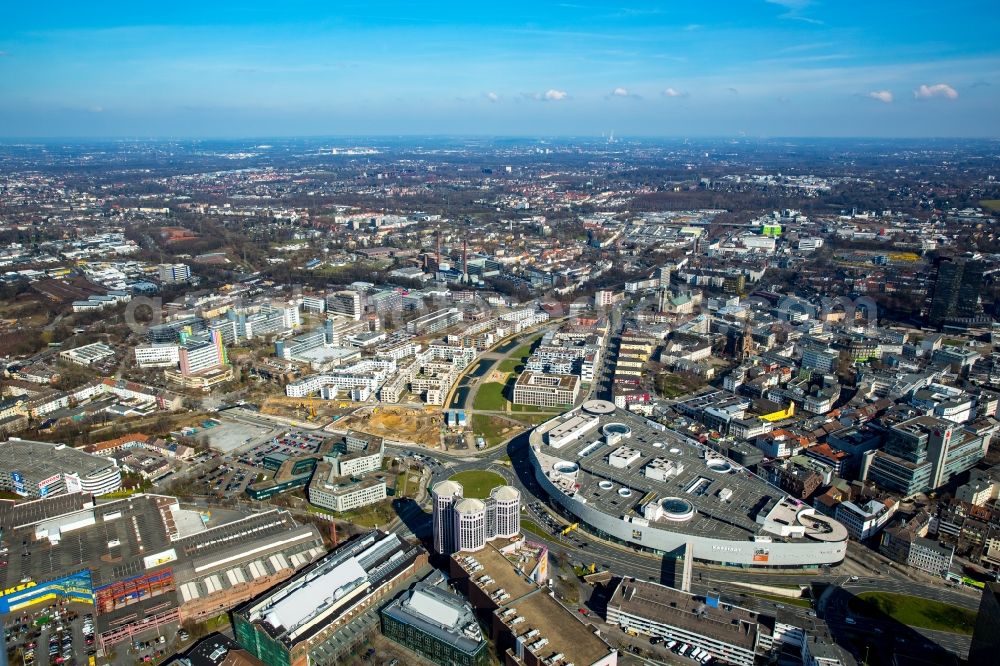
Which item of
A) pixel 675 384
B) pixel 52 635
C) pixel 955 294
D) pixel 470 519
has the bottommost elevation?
pixel 52 635

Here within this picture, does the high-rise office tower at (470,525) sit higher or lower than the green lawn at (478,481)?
higher

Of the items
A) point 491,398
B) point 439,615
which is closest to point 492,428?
point 491,398

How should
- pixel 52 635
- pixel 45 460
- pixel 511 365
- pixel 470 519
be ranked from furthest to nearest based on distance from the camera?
pixel 511 365 → pixel 45 460 → pixel 470 519 → pixel 52 635

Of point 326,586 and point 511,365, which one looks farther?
point 511,365

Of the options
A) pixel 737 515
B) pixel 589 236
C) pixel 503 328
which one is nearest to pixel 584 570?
pixel 737 515

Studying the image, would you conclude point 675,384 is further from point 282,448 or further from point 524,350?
point 282,448

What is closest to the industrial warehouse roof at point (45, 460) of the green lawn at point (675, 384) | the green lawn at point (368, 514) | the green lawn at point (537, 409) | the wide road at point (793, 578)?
the green lawn at point (368, 514)

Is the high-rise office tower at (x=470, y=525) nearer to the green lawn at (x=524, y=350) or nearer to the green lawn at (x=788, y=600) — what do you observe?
the green lawn at (x=788, y=600)
